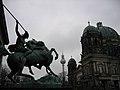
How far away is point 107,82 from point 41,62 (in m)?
41.9

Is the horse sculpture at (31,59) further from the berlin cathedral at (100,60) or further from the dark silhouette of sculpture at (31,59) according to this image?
the berlin cathedral at (100,60)

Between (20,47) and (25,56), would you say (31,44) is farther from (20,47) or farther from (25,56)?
(25,56)

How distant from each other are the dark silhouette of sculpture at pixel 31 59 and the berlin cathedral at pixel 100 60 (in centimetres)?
3519

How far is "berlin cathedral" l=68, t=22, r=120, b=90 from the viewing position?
4812 cm

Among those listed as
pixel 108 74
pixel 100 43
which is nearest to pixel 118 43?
pixel 100 43

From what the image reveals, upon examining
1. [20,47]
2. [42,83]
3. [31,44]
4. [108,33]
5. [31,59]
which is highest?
[108,33]

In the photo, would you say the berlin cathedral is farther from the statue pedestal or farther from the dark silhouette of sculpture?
the statue pedestal

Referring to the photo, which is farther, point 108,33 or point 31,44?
point 108,33

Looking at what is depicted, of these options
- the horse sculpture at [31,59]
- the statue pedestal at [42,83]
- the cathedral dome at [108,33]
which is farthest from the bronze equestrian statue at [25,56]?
the cathedral dome at [108,33]

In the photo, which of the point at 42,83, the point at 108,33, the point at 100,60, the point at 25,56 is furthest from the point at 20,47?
the point at 108,33

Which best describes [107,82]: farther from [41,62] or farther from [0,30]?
[41,62]

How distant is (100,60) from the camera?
50.3 m

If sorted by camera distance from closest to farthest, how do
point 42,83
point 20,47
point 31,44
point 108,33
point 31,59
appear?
1. point 42,83
2. point 31,59
3. point 20,47
4. point 31,44
5. point 108,33

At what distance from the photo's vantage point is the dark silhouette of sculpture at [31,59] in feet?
30.8
